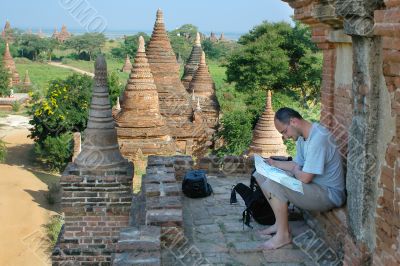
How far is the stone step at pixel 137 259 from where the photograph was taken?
4027 millimetres

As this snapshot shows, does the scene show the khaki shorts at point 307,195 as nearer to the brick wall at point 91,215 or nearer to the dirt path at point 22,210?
the brick wall at point 91,215

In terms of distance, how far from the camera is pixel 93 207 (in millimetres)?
6465

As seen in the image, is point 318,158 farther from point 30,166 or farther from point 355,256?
point 30,166

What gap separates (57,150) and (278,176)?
17263mm

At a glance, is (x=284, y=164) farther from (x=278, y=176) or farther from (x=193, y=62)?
(x=193, y=62)

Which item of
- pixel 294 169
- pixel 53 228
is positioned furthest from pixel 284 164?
pixel 53 228

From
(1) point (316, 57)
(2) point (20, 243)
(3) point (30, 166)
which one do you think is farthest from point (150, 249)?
(1) point (316, 57)

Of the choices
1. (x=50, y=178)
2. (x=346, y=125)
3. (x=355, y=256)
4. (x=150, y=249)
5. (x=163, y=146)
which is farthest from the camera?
(x=50, y=178)

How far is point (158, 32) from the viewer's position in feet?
58.6

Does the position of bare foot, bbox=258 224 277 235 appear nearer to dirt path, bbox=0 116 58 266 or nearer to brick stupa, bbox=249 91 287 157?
dirt path, bbox=0 116 58 266

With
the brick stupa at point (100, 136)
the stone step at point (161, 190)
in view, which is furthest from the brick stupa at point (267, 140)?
the stone step at point (161, 190)

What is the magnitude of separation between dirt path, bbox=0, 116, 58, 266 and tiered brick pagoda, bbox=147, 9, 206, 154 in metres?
4.97

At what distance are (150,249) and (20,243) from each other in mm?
10903

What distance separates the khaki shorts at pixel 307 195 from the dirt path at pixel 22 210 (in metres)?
9.81
